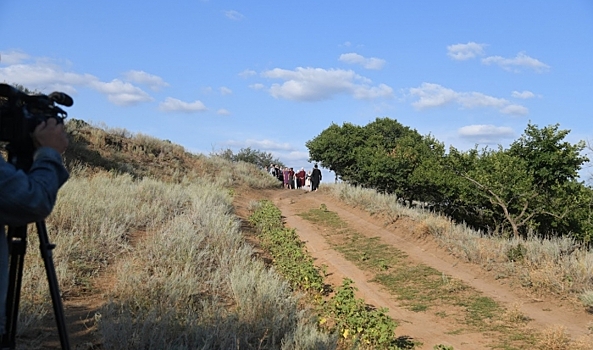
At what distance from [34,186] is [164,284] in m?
3.81

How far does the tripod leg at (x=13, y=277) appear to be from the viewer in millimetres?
2283

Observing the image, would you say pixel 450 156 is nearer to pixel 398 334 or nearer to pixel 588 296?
pixel 588 296

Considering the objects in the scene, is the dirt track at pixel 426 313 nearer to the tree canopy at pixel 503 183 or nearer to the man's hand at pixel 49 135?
the tree canopy at pixel 503 183

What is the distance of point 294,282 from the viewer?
817cm

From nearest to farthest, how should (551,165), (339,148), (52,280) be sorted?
1. (52,280)
2. (551,165)
3. (339,148)

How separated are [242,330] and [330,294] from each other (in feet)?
13.3

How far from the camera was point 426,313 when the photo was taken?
7781mm

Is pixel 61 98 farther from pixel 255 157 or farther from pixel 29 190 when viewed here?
pixel 255 157

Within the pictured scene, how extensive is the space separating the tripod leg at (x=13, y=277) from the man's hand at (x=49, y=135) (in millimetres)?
436

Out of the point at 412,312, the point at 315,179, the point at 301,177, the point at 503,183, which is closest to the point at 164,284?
the point at 412,312

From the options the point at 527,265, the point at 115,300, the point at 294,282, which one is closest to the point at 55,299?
the point at 115,300

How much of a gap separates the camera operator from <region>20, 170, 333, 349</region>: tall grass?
2.33 m

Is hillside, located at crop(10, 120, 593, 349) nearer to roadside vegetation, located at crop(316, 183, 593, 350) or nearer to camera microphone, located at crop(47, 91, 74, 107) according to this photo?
roadside vegetation, located at crop(316, 183, 593, 350)

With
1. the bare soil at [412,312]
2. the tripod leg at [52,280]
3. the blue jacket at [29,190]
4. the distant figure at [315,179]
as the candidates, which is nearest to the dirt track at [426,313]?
the bare soil at [412,312]
